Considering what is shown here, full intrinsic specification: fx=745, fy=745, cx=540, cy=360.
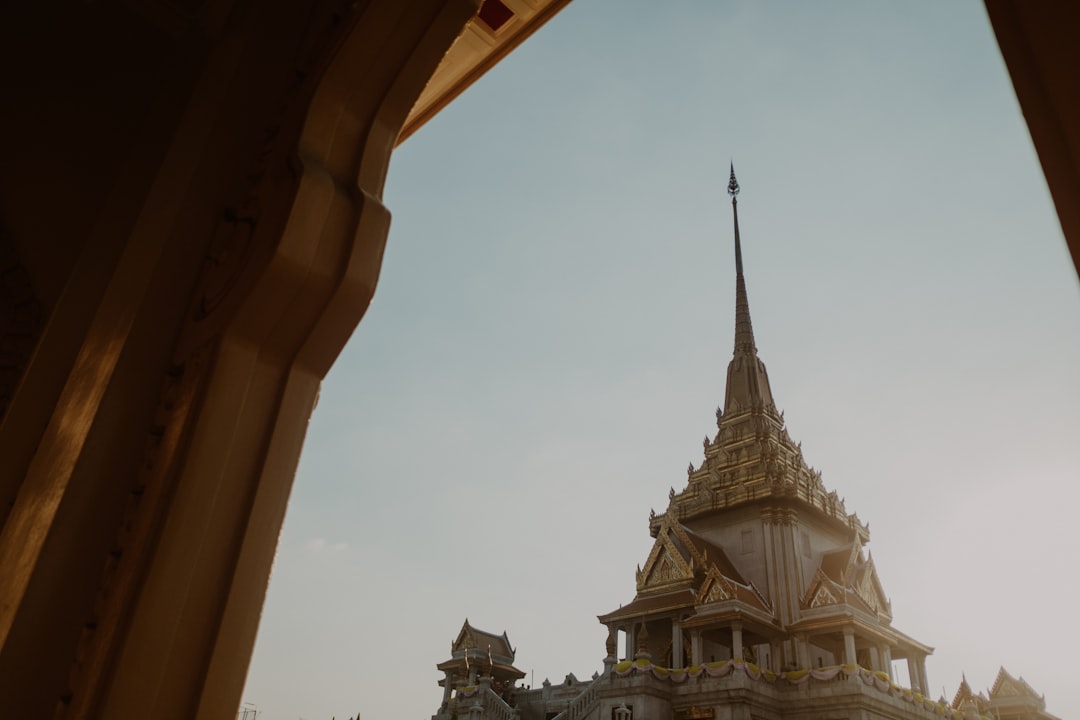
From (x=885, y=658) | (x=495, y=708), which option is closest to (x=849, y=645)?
(x=885, y=658)

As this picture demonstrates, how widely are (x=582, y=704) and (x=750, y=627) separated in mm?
4922

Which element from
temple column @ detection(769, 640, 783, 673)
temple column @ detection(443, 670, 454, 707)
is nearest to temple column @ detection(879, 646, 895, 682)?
temple column @ detection(769, 640, 783, 673)

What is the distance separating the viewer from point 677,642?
20766 mm

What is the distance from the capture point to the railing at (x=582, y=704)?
62.0 ft

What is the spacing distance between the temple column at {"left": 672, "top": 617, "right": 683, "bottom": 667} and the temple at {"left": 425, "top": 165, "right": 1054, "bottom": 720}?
37 millimetres

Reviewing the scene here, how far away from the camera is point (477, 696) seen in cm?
2128

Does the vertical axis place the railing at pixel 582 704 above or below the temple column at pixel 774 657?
below

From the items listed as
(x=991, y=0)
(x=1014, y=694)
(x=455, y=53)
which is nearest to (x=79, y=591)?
(x=991, y=0)

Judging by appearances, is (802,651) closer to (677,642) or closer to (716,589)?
(716,589)

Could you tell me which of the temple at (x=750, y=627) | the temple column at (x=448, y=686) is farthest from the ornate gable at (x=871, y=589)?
the temple column at (x=448, y=686)

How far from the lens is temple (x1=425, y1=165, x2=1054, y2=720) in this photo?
18062 mm

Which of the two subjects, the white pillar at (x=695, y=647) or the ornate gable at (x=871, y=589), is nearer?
the white pillar at (x=695, y=647)

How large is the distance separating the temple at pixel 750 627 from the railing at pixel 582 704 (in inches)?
1.3

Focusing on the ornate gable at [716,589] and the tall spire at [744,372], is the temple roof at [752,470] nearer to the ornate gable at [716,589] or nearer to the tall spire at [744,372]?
the tall spire at [744,372]
